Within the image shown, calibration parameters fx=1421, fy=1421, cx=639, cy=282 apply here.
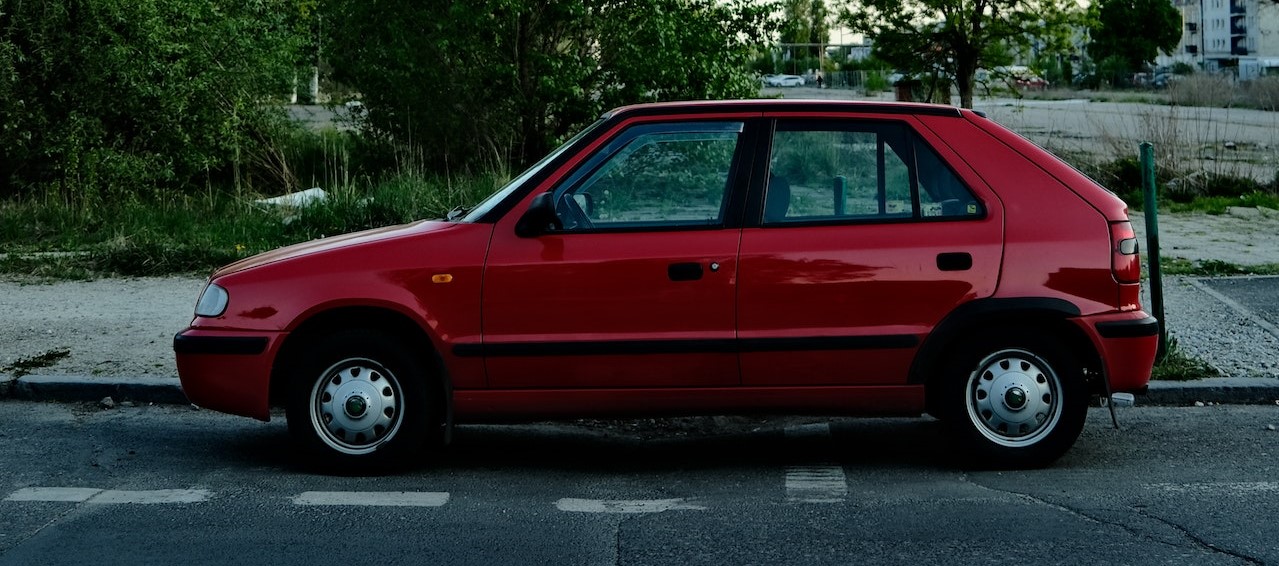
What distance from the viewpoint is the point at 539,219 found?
19.2ft

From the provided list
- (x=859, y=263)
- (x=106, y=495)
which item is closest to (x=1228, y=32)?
(x=859, y=263)

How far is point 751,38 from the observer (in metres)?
17.3

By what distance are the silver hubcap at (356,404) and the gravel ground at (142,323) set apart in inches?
95.5

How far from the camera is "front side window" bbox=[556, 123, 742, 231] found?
19.7 feet

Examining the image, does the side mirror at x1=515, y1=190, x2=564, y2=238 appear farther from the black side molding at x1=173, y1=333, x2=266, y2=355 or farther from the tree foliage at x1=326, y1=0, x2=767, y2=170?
the tree foliage at x1=326, y1=0, x2=767, y2=170

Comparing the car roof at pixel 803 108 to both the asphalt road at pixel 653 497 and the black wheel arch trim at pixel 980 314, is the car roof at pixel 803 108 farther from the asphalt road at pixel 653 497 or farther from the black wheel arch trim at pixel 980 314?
the asphalt road at pixel 653 497

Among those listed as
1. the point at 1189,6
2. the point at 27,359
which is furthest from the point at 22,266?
the point at 1189,6

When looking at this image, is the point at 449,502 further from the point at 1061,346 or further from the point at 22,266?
the point at 22,266

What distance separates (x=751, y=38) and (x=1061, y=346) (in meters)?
11.8

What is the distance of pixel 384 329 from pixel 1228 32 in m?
148

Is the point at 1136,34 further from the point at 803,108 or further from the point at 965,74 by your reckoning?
the point at 803,108

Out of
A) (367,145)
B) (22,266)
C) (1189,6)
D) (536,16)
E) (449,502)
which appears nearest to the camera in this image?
(449,502)

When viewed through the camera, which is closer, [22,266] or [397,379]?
[397,379]

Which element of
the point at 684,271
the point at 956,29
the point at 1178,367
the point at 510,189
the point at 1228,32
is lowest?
the point at 1178,367
